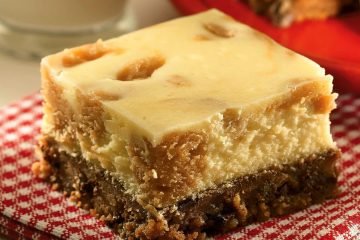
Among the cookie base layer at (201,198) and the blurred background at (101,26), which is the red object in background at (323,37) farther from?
the cookie base layer at (201,198)

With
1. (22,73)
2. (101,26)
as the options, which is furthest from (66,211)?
(101,26)

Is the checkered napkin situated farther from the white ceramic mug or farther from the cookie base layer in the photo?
the white ceramic mug

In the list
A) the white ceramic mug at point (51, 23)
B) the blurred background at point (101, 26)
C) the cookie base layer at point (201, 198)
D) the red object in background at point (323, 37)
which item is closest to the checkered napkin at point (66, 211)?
the cookie base layer at point (201, 198)

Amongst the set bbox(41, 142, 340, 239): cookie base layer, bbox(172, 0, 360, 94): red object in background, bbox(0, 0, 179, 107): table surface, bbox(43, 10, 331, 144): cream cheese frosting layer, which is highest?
bbox(0, 0, 179, 107): table surface

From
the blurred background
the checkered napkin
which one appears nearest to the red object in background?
the blurred background

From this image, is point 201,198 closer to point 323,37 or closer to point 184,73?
point 184,73
